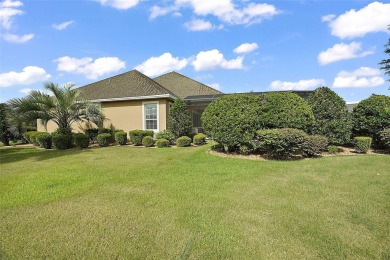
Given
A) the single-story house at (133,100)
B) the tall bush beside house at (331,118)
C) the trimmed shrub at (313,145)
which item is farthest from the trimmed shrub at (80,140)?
the tall bush beside house at (331,118)

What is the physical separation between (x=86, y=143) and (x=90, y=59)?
635 centimetres

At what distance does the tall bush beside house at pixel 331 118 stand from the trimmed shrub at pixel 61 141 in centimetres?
1317

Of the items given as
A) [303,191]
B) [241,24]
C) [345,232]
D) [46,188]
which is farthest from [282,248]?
[241,24]

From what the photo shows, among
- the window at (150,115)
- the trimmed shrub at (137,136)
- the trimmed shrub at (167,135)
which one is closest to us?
the trimmed shrub at (167,135)

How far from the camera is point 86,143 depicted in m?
13.5

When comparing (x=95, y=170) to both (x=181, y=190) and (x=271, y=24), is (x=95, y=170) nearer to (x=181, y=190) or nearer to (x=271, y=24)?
(x=181, y=190)

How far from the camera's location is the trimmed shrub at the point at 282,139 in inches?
339

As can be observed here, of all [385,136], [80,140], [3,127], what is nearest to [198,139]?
[80,140]

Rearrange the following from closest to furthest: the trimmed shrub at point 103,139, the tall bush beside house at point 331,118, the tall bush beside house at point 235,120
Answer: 1. the tall bush beside house at point 235,120
2. the tall bush beside house at point 331,118
3. the trimmed shrub at point 103,139

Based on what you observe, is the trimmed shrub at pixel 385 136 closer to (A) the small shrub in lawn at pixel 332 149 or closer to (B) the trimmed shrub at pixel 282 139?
(A) the small shrub in lawn at pixel 332 149

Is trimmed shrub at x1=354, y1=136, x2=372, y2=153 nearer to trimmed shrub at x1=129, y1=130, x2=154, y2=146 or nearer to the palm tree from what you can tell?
trimmed shrub at x1=129, y1=130, x2=154, y2=146

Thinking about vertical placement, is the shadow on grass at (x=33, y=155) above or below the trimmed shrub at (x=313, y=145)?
below

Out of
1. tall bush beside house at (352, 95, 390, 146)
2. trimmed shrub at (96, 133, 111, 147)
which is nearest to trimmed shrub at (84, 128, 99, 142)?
trimmed shrub at (96, 133, 111, 147)

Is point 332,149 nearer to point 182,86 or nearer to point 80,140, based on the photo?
point 80,140
